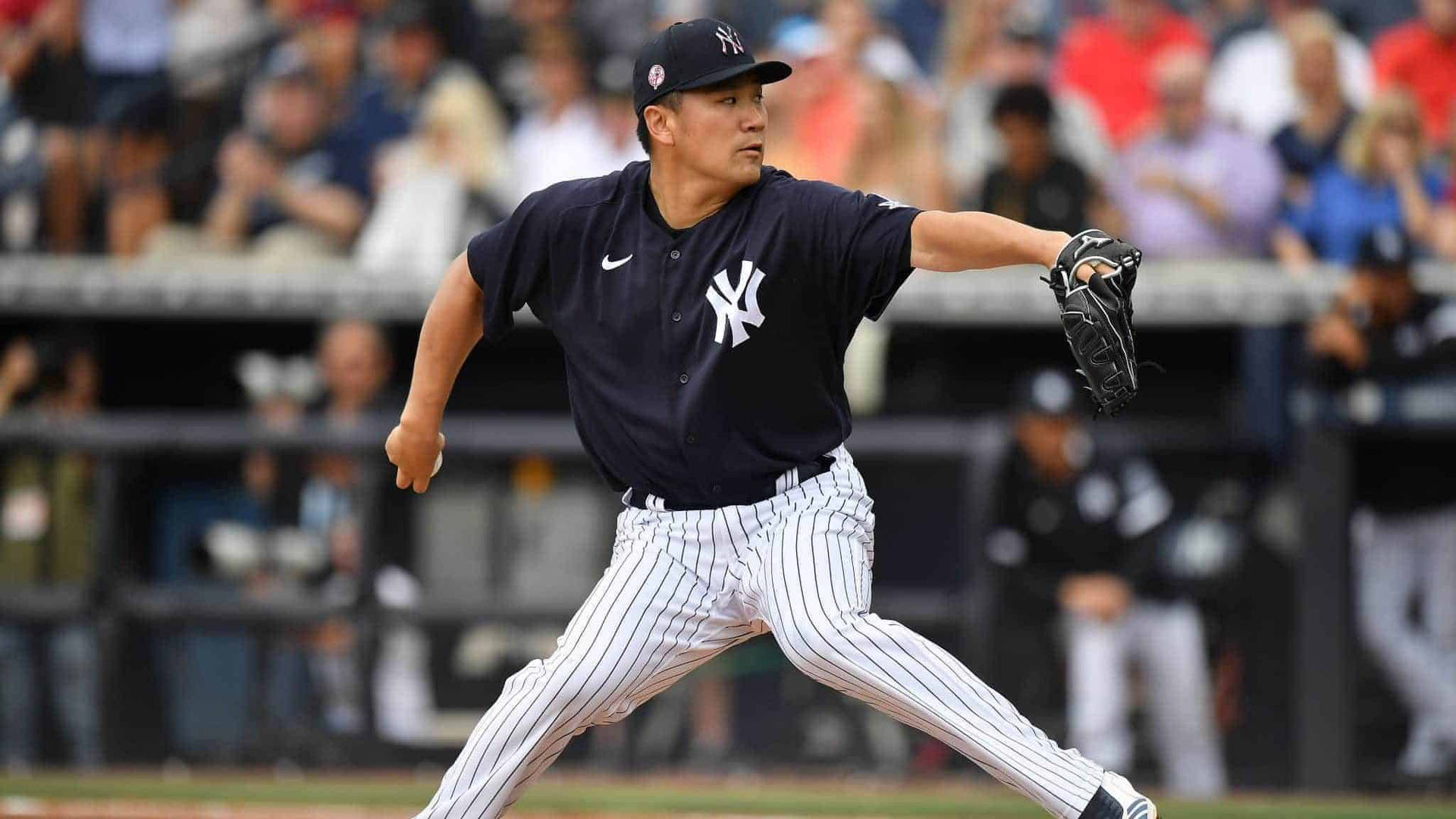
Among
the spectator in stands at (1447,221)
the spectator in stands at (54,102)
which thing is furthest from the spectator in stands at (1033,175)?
the spectator in stands at (54,102)

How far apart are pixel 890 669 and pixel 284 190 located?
220 inches

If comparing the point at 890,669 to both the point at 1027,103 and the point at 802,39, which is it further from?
the point at 802,39

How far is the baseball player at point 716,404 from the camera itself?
10.1ft

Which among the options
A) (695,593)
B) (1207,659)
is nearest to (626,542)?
(695,593)

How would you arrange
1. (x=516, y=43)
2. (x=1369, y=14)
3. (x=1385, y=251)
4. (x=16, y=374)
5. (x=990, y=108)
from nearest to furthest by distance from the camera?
(x=1385, y=251) < (x=990, y=108) < (x=1369, y=14) < (x=16, y=374) < (x=516, y=43)

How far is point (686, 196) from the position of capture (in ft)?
11.0

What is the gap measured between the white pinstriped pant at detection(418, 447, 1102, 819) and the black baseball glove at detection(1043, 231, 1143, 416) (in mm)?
540

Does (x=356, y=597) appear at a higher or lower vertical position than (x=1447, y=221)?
lower

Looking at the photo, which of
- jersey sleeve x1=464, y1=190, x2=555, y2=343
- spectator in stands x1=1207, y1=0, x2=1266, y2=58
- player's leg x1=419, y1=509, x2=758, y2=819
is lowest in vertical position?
player's leg x1=419, y1=509, x2=758, y2=819

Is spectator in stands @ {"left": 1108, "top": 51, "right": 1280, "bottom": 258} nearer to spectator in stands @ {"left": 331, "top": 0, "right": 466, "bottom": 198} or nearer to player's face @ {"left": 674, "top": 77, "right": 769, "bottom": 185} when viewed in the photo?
spectator in stands @ {"left": 331, "top": 0, "right": 466, "bottom": 198}

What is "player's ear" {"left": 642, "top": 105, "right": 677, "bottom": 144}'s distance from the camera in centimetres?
331

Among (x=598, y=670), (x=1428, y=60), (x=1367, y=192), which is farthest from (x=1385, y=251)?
(x=598, y=670)

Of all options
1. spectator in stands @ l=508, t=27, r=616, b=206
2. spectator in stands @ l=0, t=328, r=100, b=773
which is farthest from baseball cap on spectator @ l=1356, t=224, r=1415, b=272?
spectator in stands @ l=0, t=328, r=100, b=773

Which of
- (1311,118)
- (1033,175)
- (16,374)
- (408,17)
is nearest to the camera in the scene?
(1311,118)
